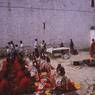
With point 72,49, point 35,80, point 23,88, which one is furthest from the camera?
Answer: point 72,49

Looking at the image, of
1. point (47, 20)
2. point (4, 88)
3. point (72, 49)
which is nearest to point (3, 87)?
point (4, 88)

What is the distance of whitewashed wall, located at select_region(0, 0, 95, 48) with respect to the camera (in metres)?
18.7

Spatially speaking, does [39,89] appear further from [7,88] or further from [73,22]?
[73,22]

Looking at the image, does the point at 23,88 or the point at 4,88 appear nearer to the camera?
the point at 4,88

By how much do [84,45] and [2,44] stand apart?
800cm

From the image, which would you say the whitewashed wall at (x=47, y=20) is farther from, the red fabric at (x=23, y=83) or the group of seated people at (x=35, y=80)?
the red fabric at (x=23, y=83)

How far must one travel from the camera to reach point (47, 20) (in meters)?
20.1

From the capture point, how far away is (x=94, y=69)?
45.0ft

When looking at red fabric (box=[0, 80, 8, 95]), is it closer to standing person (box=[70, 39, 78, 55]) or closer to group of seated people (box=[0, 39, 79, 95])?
group of seated people (box=[0, 39, 79, 95])

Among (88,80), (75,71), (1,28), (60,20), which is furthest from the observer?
(60,20)

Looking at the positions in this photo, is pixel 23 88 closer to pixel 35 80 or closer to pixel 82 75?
pixel 35 80

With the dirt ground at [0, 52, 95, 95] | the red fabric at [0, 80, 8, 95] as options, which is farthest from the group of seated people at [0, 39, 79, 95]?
the dirt ground at [0, 52, 95, 95]

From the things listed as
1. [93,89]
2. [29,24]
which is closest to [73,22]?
[29,24]

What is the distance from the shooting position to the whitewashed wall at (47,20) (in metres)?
18.7
